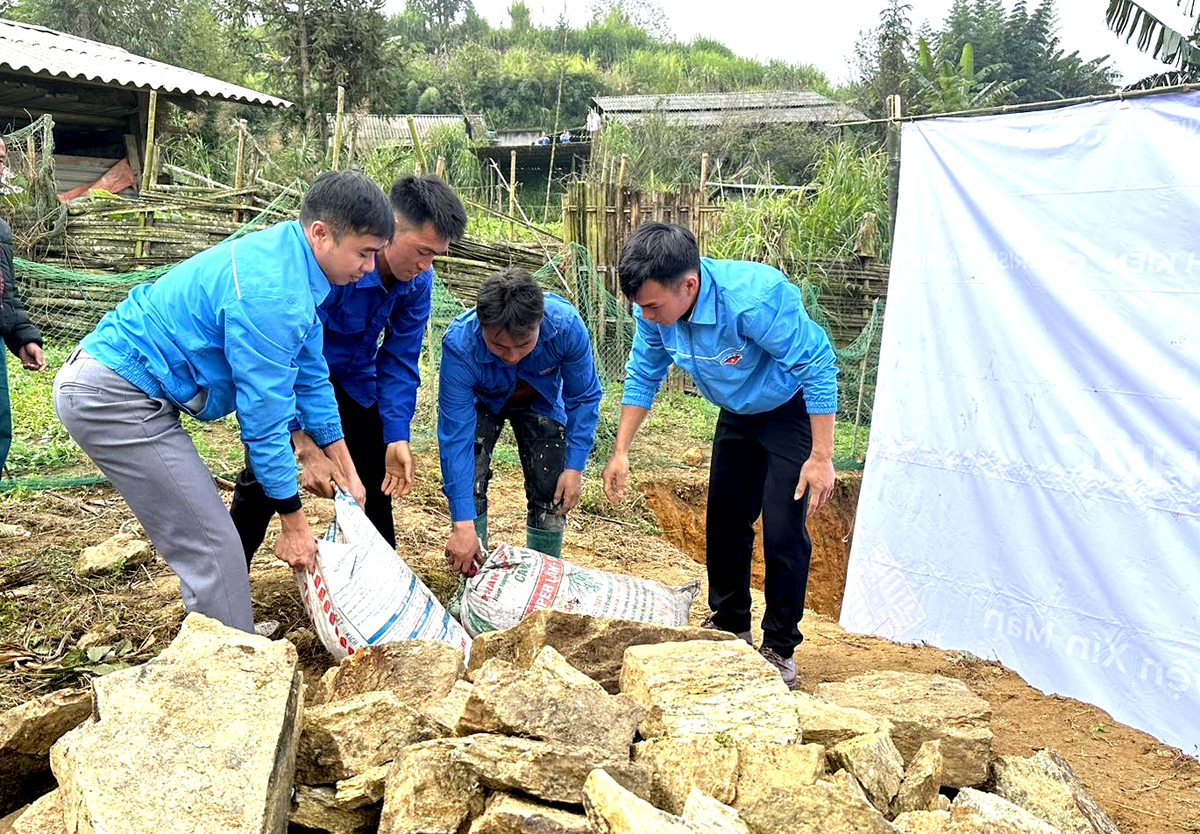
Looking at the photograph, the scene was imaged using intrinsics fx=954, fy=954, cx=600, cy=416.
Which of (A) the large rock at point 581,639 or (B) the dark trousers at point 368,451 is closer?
(A) the large rock at point 581,639

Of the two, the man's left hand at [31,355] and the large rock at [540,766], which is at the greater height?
the large rock at [540,766]

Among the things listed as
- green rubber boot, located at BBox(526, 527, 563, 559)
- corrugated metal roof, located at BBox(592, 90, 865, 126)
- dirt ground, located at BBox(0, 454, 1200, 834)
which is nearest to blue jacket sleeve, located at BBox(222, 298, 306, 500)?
dirt ground, located at BBox(0, 454, 1200, 834)

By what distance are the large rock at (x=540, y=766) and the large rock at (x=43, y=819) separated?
757 mm

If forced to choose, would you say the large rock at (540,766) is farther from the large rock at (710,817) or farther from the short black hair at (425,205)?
the short black hair at (425,205)

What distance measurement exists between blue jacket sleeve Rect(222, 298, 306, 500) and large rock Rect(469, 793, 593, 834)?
1076 mm

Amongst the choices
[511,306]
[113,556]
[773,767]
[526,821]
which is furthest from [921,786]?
[113,556]

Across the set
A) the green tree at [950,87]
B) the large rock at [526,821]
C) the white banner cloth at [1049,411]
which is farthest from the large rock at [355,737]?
the green tree at [950,87]

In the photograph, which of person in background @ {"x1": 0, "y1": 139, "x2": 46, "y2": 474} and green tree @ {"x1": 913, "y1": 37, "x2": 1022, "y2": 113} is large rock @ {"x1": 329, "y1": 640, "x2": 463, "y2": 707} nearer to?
person in background @ {"x1": 0, "y1": 139, "x2": 46, "y2": 474}

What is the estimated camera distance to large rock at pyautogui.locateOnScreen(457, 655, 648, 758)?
78.7 inches

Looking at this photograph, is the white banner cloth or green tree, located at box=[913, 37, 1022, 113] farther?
green tree, located at box=[913, 37, 1022, 113]

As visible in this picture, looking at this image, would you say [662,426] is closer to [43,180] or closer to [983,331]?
[983,331]

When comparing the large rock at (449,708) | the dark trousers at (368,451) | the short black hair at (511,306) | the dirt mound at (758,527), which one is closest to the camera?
the large rock at (449,708)

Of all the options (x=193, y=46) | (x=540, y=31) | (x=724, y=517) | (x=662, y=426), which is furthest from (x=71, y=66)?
(x=540, y=31)

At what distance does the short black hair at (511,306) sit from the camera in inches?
117
